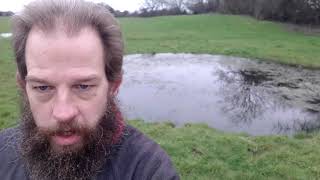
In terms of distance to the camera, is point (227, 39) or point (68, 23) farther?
point (227, 39)

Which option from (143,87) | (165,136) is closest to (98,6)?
(165,136)

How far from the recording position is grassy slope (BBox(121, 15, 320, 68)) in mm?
22141

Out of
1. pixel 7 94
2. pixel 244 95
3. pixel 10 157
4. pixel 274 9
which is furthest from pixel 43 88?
pixel 274 9

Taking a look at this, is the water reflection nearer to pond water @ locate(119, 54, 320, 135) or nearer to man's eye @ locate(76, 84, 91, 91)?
pond water @ locate(119, 54, 320, 135)

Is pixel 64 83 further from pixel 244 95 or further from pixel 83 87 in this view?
pixel 244 95

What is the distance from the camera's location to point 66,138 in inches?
68.5

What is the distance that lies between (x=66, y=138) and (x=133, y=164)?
330 millimetres

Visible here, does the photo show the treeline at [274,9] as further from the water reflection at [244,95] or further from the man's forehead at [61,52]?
the man's forehead at [61,52]

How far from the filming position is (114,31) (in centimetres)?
189

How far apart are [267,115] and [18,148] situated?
952 cm

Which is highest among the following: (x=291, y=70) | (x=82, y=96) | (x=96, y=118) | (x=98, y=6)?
(x=98, y=6)

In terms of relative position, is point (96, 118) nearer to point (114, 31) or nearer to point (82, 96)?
point (82, 96)

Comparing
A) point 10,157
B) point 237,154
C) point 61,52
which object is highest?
point 61,52

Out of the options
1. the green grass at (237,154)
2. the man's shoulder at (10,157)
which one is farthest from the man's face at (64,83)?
the green grass at (237,154)
